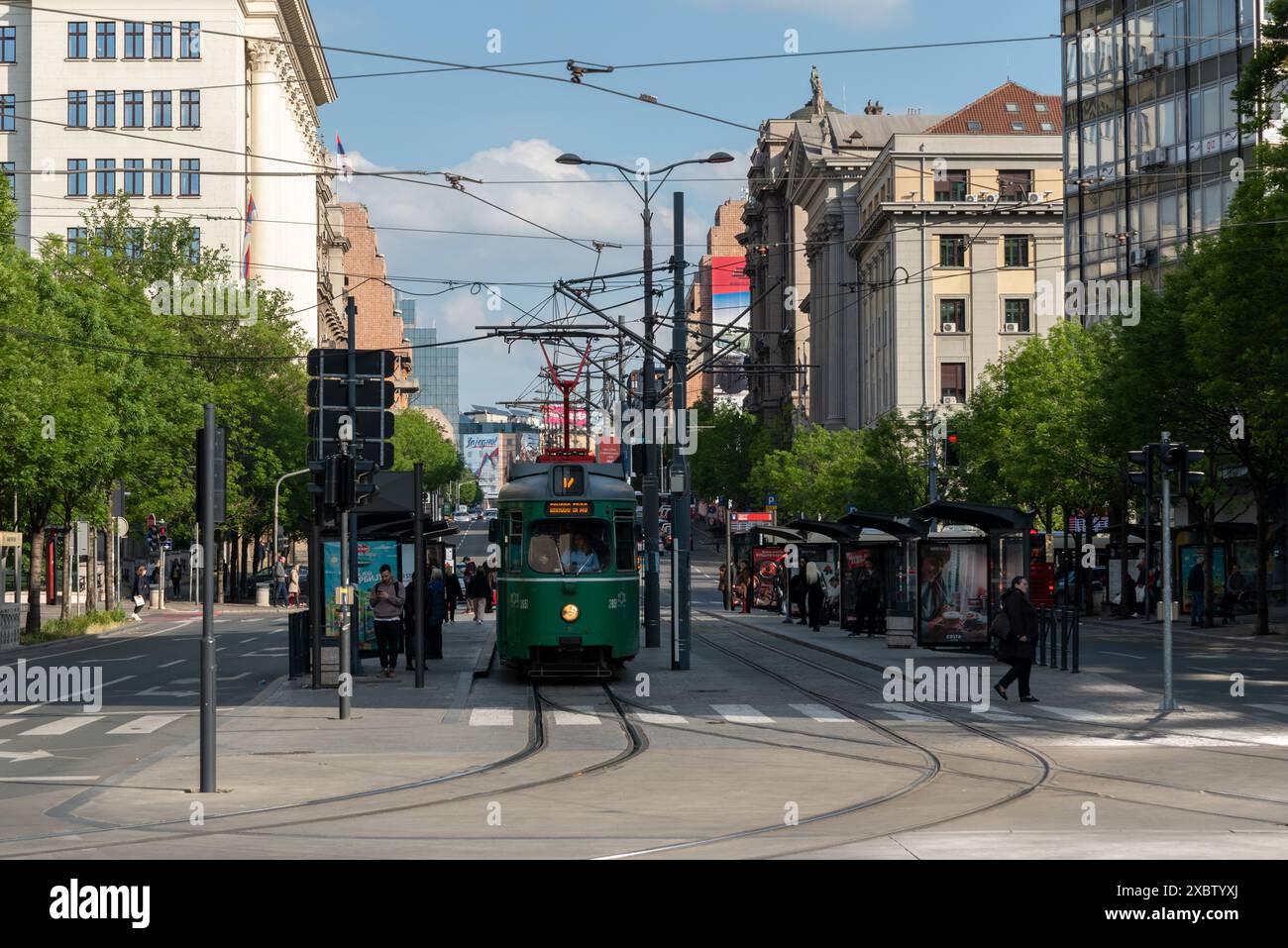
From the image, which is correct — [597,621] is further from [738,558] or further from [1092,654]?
[738,558]

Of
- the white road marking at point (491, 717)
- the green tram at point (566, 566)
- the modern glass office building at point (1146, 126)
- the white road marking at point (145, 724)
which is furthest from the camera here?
the modern glass office building at point (1146, 126)

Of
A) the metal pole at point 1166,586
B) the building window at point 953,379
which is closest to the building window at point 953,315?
the building window at point 953,379

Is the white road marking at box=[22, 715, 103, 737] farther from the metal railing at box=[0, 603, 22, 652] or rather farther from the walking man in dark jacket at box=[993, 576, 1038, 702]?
the metal railing at box=[0, 603, 22, 652]

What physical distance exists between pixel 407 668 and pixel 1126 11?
5116 centimetres

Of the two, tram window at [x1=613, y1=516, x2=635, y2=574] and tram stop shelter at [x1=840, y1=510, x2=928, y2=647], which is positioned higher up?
tram window at [x1=613, y1=516, x2=635, y2=574]

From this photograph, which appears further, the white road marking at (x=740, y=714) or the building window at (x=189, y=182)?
the building window at (x=189, y=182)

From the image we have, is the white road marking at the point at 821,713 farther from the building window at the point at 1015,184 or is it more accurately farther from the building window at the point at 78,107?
the building window at the point at 78,107

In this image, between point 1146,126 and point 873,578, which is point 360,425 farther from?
point 1146,126

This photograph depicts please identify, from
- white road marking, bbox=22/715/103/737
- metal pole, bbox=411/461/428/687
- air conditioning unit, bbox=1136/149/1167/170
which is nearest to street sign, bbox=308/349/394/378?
metal pole, bbox=411/461/428/687

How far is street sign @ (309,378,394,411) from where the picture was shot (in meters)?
24.1

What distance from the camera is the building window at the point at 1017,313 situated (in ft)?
305

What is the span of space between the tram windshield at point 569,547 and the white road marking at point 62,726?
7.03 meters

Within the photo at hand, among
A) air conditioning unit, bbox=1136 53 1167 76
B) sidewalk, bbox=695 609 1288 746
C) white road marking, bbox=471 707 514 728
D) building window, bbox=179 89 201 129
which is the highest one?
building window, bbox=179 89 201 129

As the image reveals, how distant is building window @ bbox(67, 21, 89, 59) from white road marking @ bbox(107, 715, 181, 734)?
7613 centimetres
